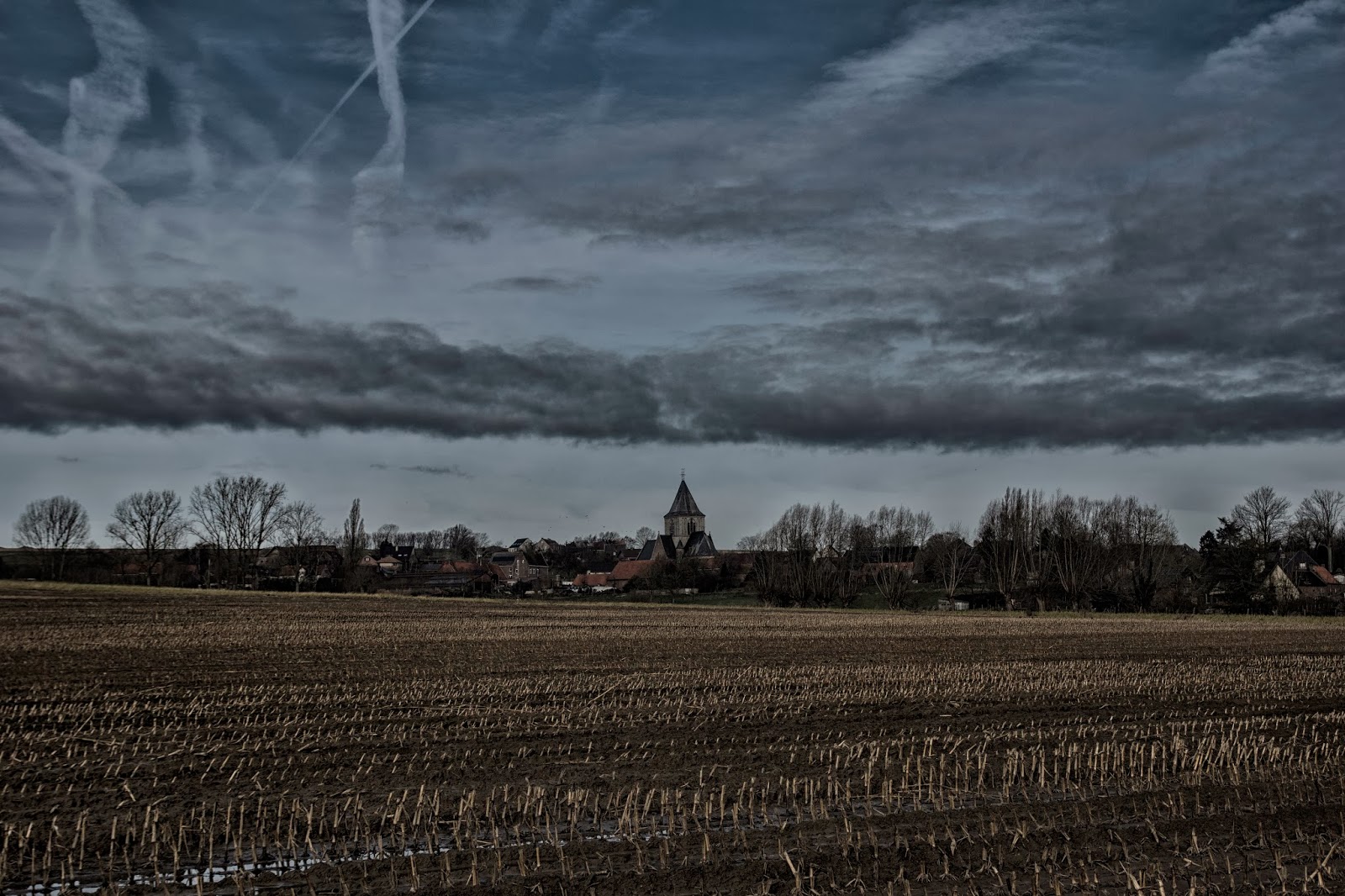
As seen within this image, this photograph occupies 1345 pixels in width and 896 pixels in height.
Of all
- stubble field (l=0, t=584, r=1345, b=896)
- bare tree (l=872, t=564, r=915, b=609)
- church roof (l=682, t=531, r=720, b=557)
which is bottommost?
stubble field (l=0, t=584, r=1345, b=896)

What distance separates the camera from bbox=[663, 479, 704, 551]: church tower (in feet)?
644

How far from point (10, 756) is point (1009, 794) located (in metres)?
12.2

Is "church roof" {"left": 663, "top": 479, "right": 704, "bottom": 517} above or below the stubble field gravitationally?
above

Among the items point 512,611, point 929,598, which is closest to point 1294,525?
point 929,598

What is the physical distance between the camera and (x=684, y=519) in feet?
647

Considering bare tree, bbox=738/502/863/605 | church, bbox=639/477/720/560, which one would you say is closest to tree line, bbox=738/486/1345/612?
bare tree, bbox=738/502/863/605

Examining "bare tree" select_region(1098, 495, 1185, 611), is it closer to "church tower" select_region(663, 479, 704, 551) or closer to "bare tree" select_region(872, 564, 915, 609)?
"bare tree" select_region(872, 564, 915, 609)

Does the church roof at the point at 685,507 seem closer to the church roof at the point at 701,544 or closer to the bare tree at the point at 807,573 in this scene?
the church roof at the point at 701,544

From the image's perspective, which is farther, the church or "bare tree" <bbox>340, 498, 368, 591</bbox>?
the church

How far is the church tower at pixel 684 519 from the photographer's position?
644 feet

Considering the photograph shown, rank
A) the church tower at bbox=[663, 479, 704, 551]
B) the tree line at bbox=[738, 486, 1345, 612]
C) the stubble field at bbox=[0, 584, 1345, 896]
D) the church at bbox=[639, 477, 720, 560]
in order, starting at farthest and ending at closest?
the church tower at bbox=[663, 479, 704, 551] → the church at bbox=[639, 477, 720, 560] → the tree line at bbox=[738, 486, 1345, 612] → the stubble field at bbox=[0, 584, 1345, 896]

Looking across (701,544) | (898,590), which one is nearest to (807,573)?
(898,590)

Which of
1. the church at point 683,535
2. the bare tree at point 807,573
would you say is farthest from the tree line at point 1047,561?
the church at point 683,535

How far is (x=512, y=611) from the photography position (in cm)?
6769
